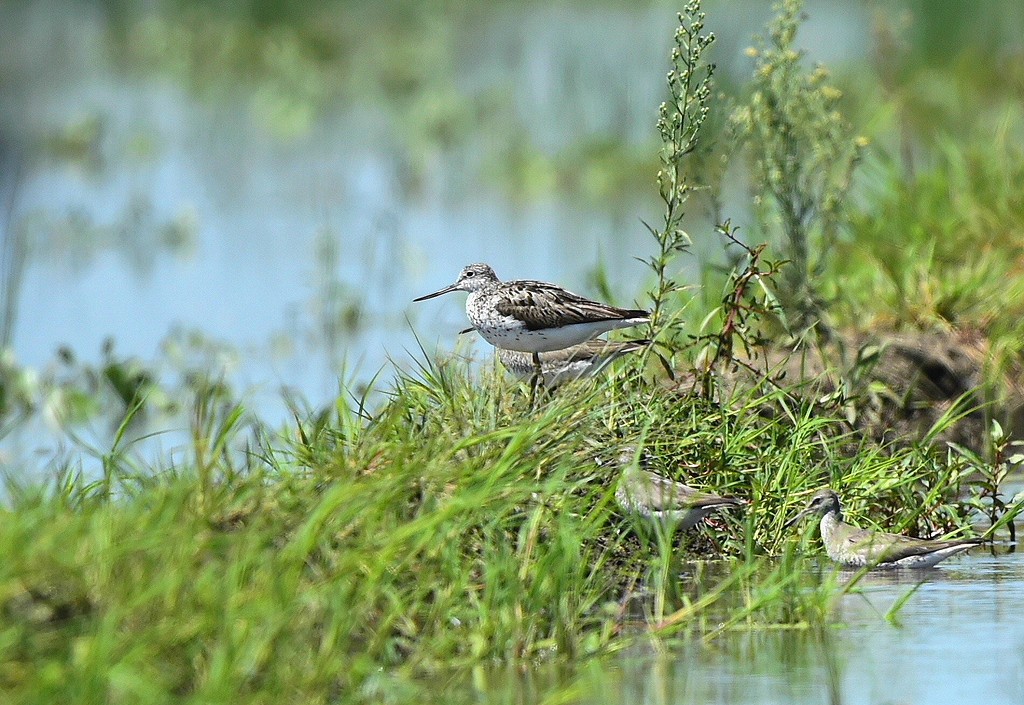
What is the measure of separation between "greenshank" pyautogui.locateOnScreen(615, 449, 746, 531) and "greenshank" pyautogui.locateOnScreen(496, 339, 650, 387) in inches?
36.6

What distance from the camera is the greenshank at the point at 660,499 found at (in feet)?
23.4

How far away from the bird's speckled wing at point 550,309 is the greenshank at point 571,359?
0.53 feet

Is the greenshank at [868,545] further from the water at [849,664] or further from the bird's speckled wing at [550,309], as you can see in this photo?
the bird's speckled wing at [550,309]

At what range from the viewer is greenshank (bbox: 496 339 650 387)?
8.54 metres

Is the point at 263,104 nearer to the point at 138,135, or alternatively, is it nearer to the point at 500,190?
the point at 138,135

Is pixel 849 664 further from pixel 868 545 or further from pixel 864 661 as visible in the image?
pixel 868 545

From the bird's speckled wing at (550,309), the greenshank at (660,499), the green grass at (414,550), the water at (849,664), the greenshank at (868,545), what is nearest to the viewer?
the green grass at (414,550)

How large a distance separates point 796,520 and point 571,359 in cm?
168

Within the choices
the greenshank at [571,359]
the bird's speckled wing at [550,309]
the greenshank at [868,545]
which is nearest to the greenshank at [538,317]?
the bird's speckled wing at [550,309]

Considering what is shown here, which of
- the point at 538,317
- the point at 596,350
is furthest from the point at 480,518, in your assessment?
the point at 596,350

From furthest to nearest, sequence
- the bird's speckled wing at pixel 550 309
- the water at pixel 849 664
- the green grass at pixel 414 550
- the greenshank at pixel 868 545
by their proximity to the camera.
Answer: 1. the bird's speckled wing at pixel 550 309
2. the greenshank at pixel 868 545
3. the water at pixel 849 664
4. the green grass at pixel 414 550

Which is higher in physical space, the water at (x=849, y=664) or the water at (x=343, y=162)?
the water at (x=343, y=162)

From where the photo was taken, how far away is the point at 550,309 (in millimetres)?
8531

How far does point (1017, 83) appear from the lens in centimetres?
1485
